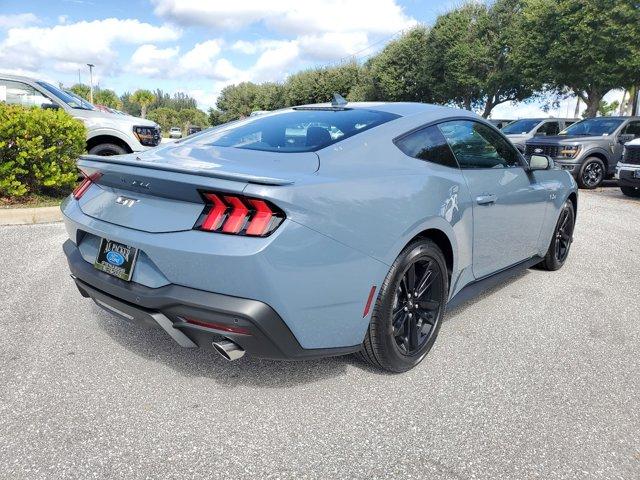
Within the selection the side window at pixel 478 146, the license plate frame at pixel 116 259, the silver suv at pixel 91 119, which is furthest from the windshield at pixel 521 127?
the license plate frame at pixel 116 259

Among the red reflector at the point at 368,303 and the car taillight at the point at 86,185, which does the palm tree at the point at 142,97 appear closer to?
the car taillight at the point at 86,185

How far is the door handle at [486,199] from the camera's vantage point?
3.36m

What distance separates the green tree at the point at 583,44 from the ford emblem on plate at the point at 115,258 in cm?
2138

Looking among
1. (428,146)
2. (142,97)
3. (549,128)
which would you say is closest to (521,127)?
(549,128)

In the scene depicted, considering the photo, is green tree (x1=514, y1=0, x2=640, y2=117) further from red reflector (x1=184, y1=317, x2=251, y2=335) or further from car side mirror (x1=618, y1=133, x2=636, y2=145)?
red reflector (x1=184, y1=317, x2=251, y2=335)

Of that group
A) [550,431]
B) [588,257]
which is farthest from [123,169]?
[588,257]

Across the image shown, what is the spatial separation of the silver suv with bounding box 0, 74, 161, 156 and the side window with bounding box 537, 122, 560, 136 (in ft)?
40.6

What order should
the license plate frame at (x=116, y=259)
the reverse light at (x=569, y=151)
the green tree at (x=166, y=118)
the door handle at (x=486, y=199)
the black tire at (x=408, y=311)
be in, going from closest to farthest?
the license plate frame at (x=116, y=259), the black tire at (x=408, y=311), the door handle at (x=486, y=199), the reverse light at (x=569, y=151), the green tree at (x=166, y=118)

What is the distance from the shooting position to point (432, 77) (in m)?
A: 36.7

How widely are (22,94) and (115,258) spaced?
748 centimetres

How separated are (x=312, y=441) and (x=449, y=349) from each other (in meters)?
1.30

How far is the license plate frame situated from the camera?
8.06 feet

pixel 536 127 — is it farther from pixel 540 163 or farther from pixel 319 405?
pixel 319 405

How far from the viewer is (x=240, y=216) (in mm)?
2193
